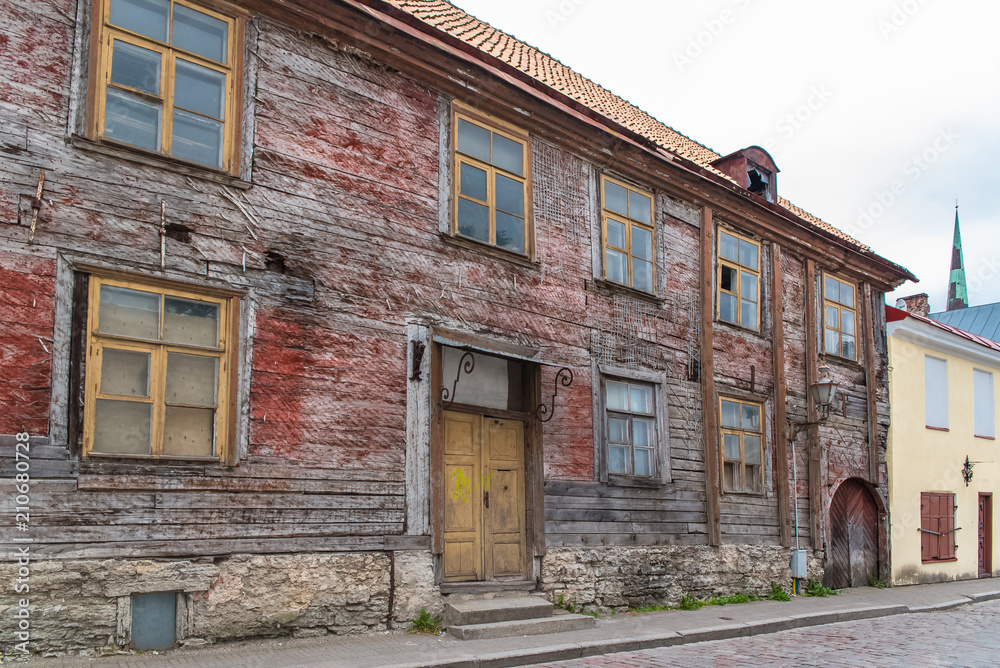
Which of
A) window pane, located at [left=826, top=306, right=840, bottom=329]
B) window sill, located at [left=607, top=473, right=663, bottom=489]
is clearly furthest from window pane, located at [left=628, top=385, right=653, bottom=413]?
window pane, located at [left=826, top=306, right=840, bottom=329]

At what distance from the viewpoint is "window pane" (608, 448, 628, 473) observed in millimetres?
11133

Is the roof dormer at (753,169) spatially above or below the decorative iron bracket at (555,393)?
above

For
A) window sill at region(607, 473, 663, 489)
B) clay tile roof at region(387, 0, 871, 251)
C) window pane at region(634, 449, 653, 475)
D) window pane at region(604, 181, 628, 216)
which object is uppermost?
clay tile roof at region(387, 0, 871, 251)

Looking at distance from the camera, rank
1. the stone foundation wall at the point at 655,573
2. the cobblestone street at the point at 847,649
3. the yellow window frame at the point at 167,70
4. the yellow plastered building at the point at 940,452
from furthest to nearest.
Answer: the yellow plastered building at the point at 940,452 < the stone foundation wall at the point at 655,573 < the cobblestone street at the point at 847,649 < the yellow window frame at the point at 167,70

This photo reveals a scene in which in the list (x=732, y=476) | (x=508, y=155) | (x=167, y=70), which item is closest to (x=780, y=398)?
(x=732, y=476)

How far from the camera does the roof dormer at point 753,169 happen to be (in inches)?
598

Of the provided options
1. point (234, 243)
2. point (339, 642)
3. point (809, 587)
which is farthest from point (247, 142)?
point (809, 587)

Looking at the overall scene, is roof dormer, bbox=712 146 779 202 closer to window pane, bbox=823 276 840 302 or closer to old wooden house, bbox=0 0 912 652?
window pane, bbox=823 276 840 302

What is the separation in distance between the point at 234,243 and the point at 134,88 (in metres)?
1.56

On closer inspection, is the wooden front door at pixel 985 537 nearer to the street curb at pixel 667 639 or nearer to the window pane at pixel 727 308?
the street curb at pixel 667 639

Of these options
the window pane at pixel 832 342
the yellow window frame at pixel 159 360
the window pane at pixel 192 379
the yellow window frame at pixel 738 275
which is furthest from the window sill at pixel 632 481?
the window pane at pixel 832 342

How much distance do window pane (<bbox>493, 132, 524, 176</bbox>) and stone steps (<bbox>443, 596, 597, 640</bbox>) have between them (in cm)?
512

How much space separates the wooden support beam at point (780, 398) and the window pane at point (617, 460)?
388 centimetres

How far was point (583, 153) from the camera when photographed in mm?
11477
